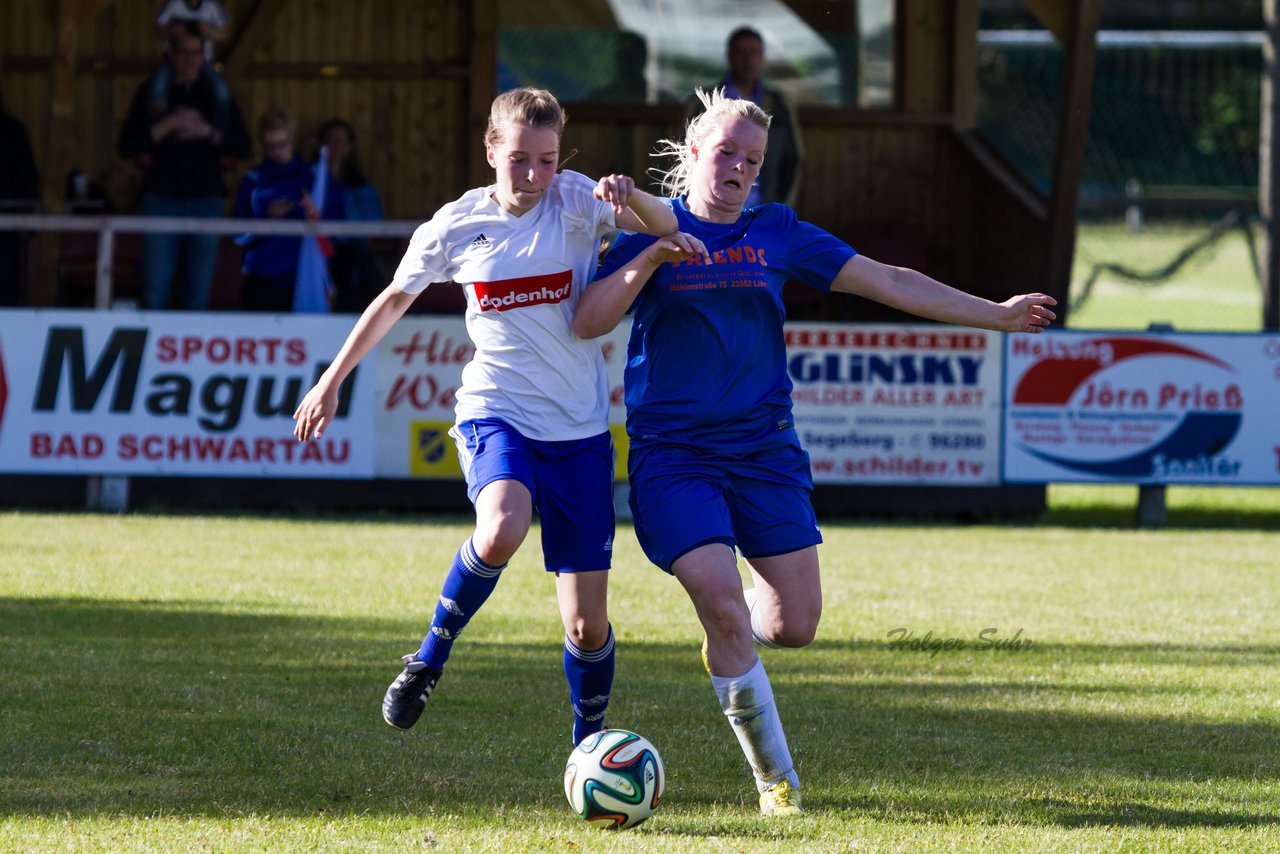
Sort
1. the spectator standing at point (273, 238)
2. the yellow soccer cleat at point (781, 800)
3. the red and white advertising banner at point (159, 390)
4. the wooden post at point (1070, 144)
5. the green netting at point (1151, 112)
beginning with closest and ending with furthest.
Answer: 1. the yellow soccer cleat at point (781, 800)
2. the red and white advertising banner at point (159, 390)
3. the spectator standing at point (273, 238)
4. the wooden post at point (1070, 144)
5. the green netting at point (1151, 112)

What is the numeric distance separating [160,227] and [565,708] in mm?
7064

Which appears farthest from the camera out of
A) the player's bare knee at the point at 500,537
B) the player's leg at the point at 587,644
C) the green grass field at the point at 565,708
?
the player's leg at the point at 587,644

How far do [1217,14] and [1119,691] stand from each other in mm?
29833

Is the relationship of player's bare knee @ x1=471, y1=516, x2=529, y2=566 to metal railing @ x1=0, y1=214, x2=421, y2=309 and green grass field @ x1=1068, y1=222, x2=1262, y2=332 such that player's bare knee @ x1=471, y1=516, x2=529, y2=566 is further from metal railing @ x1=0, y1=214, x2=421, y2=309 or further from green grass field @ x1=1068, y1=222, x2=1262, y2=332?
green grass field @ x1=1068, y1=222, x2=1262, y2=332

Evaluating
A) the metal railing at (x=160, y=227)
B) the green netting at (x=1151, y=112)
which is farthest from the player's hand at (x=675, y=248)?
the green netting at (x=1151, y=112)

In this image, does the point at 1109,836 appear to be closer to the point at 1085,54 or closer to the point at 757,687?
the point at 757,687

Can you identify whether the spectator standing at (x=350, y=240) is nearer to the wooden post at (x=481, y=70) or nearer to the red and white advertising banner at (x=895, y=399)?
the wooden post at (x=481, y=70)

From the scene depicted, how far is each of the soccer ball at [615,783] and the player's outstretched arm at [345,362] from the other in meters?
1.31

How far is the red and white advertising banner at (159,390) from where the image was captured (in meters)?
12.0

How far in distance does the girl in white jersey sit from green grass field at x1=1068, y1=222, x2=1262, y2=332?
25.8m

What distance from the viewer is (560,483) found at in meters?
5.27

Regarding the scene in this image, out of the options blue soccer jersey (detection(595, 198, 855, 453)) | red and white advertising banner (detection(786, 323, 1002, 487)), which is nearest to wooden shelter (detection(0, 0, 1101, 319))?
red and white advertising banner (detection(786, 323, 1002, 487))

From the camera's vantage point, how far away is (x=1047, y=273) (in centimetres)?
1392

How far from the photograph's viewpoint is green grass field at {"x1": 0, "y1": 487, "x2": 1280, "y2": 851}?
15.8 feet
